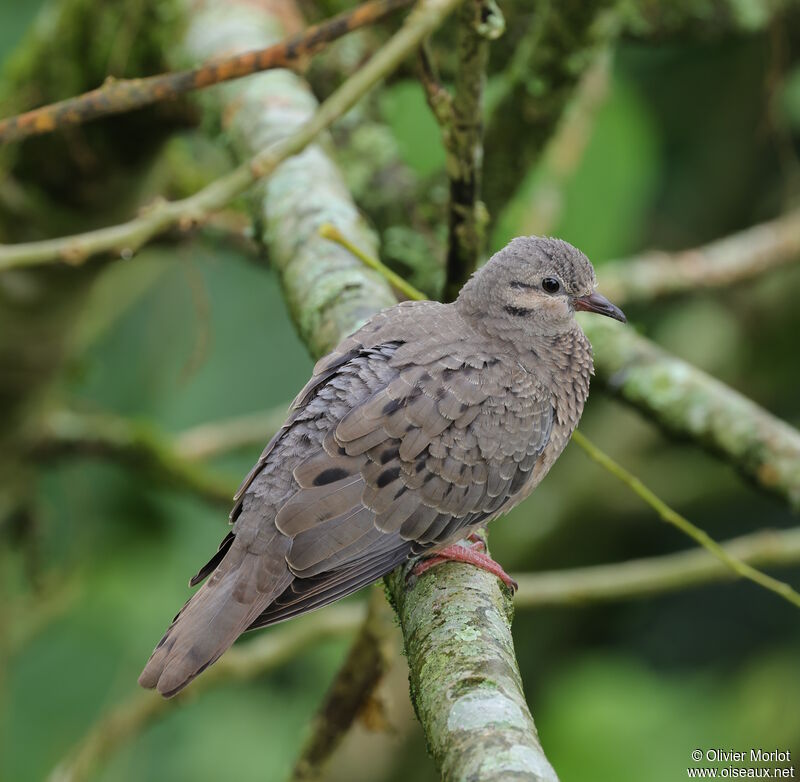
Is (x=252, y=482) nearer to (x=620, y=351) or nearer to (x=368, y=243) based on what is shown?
(x=368, y=243)

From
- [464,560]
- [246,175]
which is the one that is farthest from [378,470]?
[246,175]

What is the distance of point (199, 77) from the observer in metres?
2.54

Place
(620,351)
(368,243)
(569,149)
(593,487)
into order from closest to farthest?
(368,243)
(620,351)
(569,149)
(593,487)

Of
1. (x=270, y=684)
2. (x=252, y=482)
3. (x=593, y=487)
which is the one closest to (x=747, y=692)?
(x=593, y=487)

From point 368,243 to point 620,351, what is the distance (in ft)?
3.42

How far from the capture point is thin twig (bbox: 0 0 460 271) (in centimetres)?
263

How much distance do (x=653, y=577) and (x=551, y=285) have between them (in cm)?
125

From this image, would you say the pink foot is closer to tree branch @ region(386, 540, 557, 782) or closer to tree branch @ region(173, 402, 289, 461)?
tree branch @ region(386, 540, 557, 782)

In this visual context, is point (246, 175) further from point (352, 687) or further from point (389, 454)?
point (352, 687)

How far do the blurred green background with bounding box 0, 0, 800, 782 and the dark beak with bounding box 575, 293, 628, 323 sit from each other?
1.76 metres

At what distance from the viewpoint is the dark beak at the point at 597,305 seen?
332 centimetres

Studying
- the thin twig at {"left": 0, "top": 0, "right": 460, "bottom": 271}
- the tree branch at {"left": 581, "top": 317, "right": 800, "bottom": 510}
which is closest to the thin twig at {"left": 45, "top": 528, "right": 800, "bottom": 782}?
the tree branch at {"left": 581, "top": 317, "right": 800, "bottom": 510}

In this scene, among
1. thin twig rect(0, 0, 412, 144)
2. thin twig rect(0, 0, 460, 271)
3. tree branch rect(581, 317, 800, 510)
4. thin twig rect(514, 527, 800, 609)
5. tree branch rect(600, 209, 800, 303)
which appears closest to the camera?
thin twig rect(0, 0, 412, 144)

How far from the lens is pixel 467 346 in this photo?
3125 millimetres
